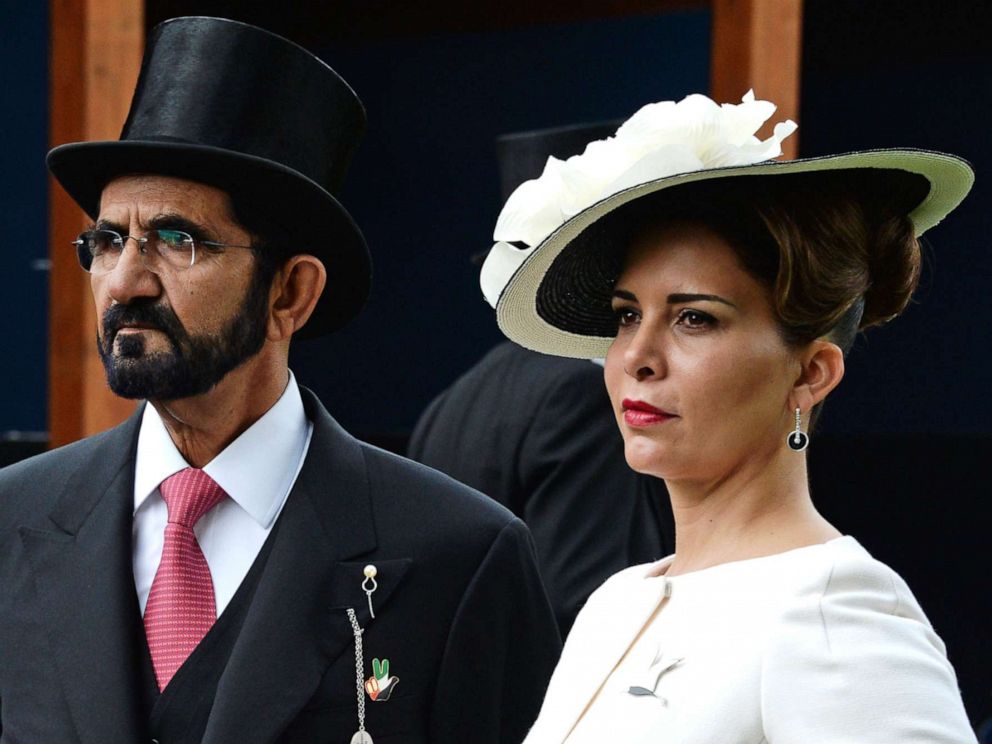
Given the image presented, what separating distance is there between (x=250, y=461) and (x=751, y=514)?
860mm

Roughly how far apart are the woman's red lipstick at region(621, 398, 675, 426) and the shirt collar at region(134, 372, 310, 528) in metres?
0.74

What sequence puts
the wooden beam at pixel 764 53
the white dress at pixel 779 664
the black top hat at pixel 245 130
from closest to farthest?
1. the white dress at pixel 779 664
2. the black top hat at pixel 245 130
3. the wooden beam at pixel 764 53

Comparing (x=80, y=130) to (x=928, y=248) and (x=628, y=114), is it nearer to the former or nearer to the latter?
(x=628, y=114)

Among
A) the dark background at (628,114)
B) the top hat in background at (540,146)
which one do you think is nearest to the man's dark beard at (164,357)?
the top hat in background at (540,146)

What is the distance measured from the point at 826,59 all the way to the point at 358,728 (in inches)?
174

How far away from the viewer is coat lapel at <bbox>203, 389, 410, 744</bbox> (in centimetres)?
228

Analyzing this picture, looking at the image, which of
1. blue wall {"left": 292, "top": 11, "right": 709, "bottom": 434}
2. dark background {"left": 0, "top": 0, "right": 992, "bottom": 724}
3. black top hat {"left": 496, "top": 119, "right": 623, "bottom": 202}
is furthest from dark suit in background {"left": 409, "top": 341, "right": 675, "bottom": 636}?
blue wall {"left": 292, "top": 11, "right": 709, "bottom": 434}

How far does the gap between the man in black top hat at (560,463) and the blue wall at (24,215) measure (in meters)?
2.16

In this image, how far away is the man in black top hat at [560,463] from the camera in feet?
11.5

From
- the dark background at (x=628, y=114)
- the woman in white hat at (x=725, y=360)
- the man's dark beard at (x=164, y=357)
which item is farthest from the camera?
the dark background at (x=628, y=114)

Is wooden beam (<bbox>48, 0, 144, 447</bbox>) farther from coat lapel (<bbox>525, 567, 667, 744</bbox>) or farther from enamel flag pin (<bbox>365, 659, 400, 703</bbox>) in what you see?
coat lapel (<bbox>525, 567, 667, 744</bbox>)

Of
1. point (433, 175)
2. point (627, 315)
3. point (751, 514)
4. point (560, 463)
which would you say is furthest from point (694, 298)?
point (433, 175)

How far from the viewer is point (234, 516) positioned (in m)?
2.47

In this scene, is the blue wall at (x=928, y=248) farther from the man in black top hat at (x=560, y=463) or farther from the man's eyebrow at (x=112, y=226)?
the man's eyebrow at (x=112, y=226)
